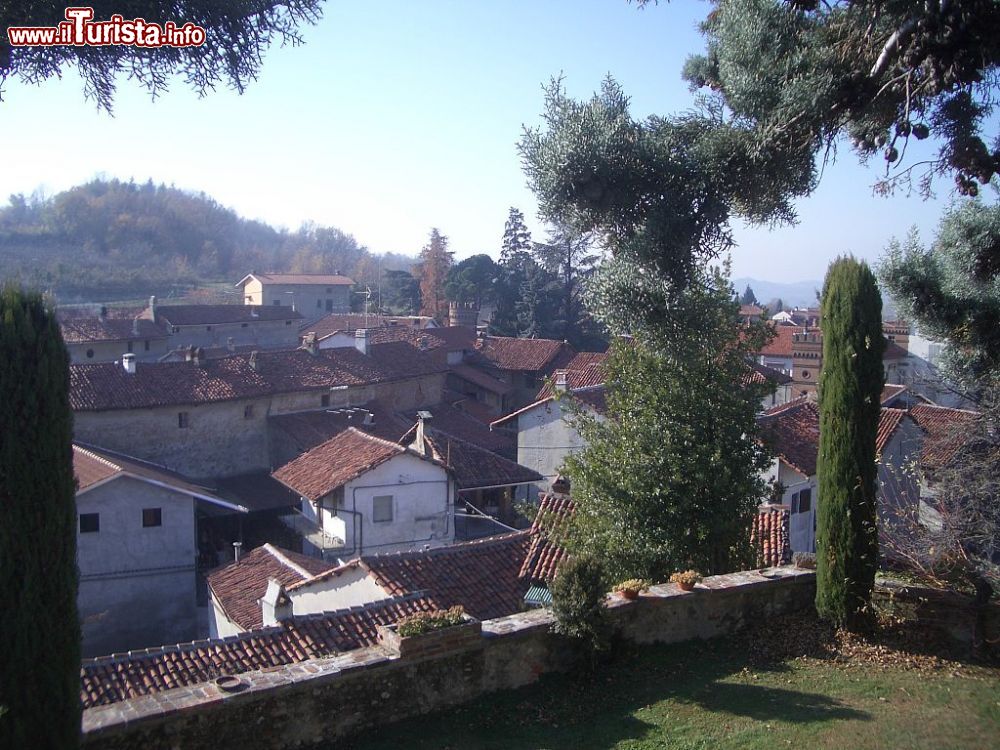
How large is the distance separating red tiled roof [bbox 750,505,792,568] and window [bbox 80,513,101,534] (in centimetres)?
1521

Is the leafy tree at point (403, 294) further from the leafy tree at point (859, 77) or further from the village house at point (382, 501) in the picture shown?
the leafy tree at point (859, 77)

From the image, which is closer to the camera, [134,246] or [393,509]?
[393,509]

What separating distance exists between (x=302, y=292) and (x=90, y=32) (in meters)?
62.6

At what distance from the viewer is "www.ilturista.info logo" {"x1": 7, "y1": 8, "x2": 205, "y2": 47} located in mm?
6559

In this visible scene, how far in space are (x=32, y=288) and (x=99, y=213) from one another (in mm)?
108154

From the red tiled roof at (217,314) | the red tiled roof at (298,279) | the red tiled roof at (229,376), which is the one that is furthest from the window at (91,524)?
the red tiled roof at (298,279)

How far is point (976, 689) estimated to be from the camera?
785cm

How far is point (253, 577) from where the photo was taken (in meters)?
17.6

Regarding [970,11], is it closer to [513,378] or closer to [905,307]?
[905,307]

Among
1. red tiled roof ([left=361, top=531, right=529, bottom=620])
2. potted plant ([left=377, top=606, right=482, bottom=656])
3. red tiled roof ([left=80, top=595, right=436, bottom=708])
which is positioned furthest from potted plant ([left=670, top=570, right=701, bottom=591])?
red tiled roof ([left=361, top=531, right=529, bottom=620])

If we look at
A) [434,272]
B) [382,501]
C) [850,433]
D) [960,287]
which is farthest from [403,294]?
[850,433]

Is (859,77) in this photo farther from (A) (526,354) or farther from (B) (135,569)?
(A) (526,354)

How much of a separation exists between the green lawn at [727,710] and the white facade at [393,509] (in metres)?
12.9

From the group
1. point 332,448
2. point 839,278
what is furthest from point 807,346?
point 839,278
